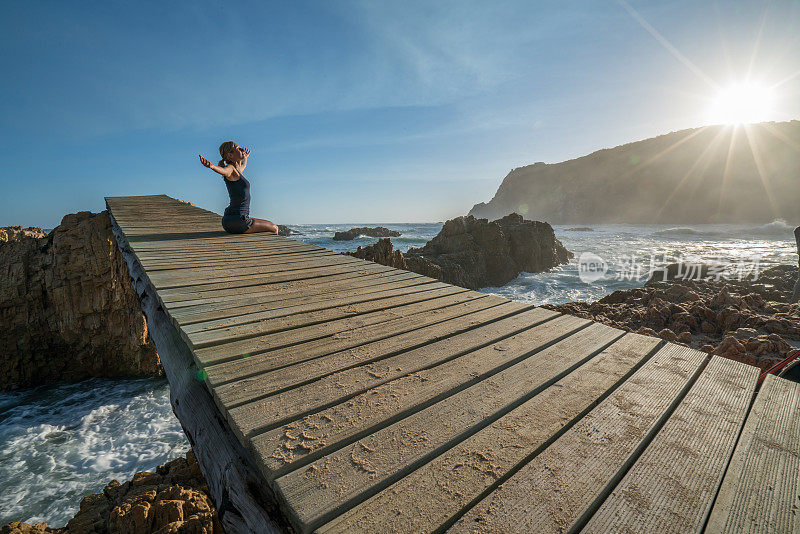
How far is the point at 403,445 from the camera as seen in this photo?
121 cm

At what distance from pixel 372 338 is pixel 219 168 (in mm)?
4669

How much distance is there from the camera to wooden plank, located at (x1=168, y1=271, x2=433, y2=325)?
7.91ft

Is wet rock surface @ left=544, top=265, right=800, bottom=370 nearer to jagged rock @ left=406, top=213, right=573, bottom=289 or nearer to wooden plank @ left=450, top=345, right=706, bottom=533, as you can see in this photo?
wooden plank @ left=450, top=345, right=706, bottom=533

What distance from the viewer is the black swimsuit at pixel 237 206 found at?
5.90 m

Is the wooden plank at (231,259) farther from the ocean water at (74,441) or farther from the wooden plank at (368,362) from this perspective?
the ocean water at (74,441)

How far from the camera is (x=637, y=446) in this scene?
1.25 metres

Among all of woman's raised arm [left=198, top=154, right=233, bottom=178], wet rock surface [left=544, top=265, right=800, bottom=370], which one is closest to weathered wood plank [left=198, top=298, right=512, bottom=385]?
wet rock surface [left=544, top=265, right=800, bottom=370]

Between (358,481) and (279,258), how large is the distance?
3.80 metres

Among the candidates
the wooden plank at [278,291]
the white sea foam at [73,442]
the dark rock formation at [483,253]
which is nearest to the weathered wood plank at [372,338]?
the wooden plank at [278,291]

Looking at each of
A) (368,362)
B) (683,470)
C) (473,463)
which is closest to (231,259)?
(368,362)

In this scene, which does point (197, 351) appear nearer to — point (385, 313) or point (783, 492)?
point (385, 313)

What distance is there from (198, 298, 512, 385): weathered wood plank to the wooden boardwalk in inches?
0.6

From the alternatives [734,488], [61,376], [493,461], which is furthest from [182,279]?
[61,376]

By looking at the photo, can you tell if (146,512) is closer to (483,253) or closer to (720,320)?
(720,320)
